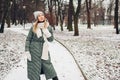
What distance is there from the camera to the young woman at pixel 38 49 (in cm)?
829

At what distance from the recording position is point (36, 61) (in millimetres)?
8312

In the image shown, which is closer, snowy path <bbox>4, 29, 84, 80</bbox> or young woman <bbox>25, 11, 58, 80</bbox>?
young woman <bbox>25, 11, 58, 80</bbox>

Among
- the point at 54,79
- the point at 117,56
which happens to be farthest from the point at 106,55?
the point at 54,79

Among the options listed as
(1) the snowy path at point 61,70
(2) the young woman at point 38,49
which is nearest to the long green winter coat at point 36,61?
(2) the young woman at point 38,49

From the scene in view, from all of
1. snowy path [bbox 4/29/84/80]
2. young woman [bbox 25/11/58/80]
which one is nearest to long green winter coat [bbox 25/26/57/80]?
young woman [bbox 25/11/58/80]

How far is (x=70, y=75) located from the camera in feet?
35.6

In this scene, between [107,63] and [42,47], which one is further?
[107,63]

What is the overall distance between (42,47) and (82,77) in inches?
102

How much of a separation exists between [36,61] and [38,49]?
0.32m

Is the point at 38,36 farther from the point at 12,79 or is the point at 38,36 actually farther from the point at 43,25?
the point at 12,79

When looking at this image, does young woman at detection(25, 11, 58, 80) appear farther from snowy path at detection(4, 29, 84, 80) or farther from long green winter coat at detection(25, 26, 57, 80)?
snowy path at detection(4, 29, 84, 80)

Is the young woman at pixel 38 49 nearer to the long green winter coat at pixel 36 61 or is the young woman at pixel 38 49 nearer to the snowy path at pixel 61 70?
the long green winter coat at pixel 36 61

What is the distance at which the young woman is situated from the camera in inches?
326

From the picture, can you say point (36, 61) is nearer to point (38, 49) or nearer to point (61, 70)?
point (38, 49)
